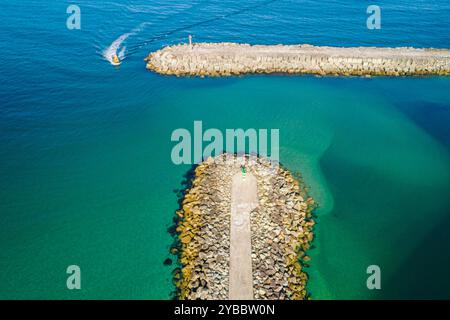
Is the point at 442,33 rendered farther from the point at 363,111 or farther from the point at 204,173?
the point at 204,173

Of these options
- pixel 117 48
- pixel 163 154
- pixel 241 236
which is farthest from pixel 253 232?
pixel 117 48

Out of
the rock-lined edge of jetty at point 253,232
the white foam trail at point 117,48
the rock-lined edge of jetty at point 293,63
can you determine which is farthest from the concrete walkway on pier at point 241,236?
the white foam trail at point 117,48

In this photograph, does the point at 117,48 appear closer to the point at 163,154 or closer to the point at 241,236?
the point at 163,154

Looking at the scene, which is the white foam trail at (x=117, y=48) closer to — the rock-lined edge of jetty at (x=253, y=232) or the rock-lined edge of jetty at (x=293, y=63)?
the rock-lined edge of jetty at (x=293, y=63)

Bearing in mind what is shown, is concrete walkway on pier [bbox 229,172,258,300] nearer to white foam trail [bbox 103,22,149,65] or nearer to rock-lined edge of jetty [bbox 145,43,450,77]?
rock-lined edge of jetty [bbox 145,43,450,77]
